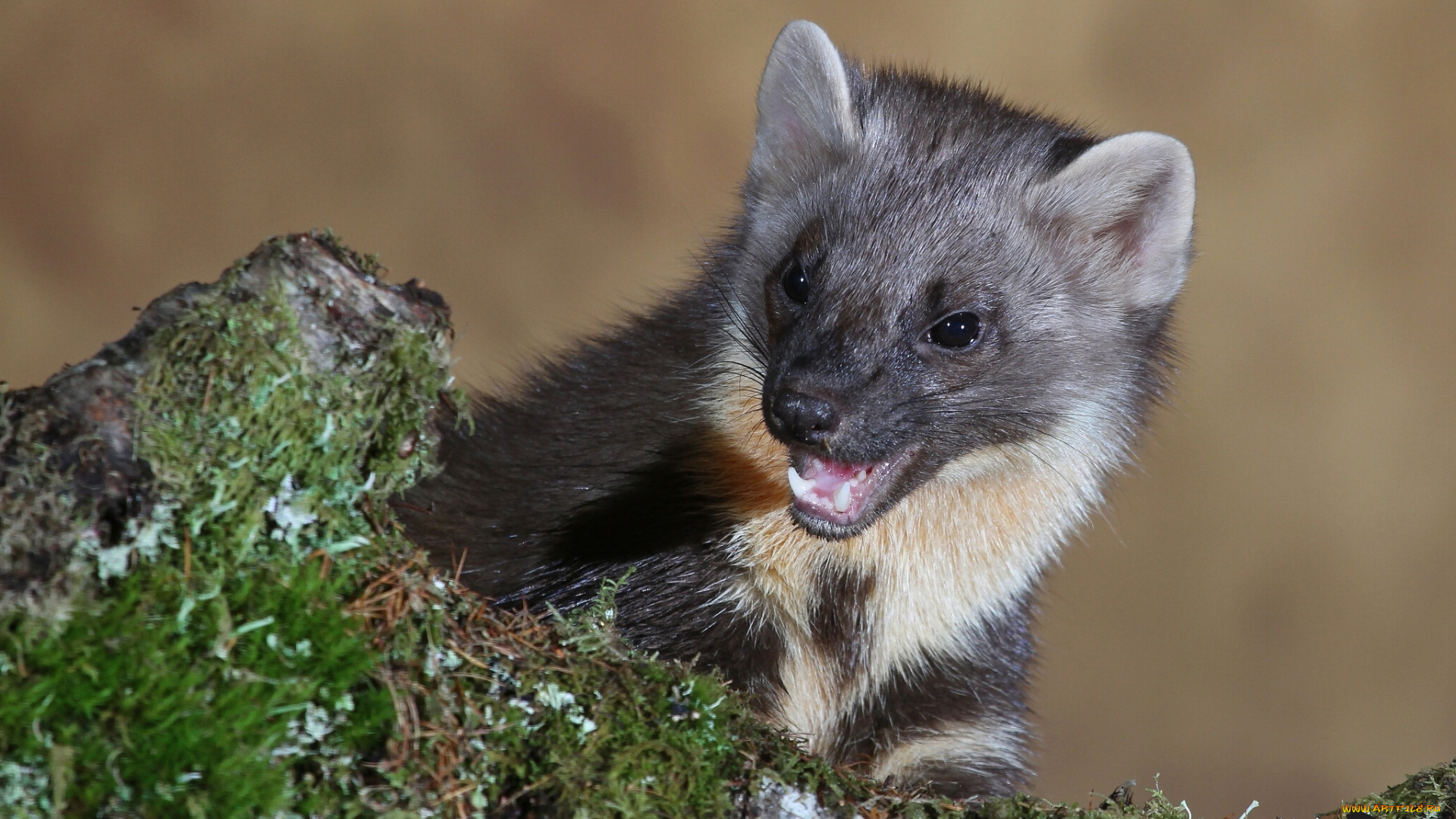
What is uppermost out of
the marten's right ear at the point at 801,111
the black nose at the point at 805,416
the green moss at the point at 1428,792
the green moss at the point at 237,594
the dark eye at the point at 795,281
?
the marten's right ear at the point at 801,111

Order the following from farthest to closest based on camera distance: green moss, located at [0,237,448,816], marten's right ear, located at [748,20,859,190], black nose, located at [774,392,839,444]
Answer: marten's right ear, located at [748,20,859,190] → black nose, located at [774,392,839,444] → green moss, located at [0,237,448,816]

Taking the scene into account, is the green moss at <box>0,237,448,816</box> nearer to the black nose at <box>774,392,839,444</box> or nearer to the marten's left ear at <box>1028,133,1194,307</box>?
the black nose at <box>774,392,839,444</box>

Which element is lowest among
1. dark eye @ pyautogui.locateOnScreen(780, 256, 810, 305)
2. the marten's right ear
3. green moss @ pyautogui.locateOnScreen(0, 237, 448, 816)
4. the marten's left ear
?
green moss @ pyautogui.locateOnScreen(0, 237, 448, 816)

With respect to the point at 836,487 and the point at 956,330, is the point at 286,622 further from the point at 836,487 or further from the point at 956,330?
the point at 956,330

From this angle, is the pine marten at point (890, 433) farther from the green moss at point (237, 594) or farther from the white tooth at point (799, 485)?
the green moss at point (237, 594)

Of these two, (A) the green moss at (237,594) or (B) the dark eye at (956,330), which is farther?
(B) the dark eye at (956,330)

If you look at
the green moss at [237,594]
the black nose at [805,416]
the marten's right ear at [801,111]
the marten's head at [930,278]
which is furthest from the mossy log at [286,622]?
the marten's right ear at [801,111]

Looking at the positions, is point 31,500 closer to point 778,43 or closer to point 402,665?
point 402,665

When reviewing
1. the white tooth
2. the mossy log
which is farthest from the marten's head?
the mossy log
